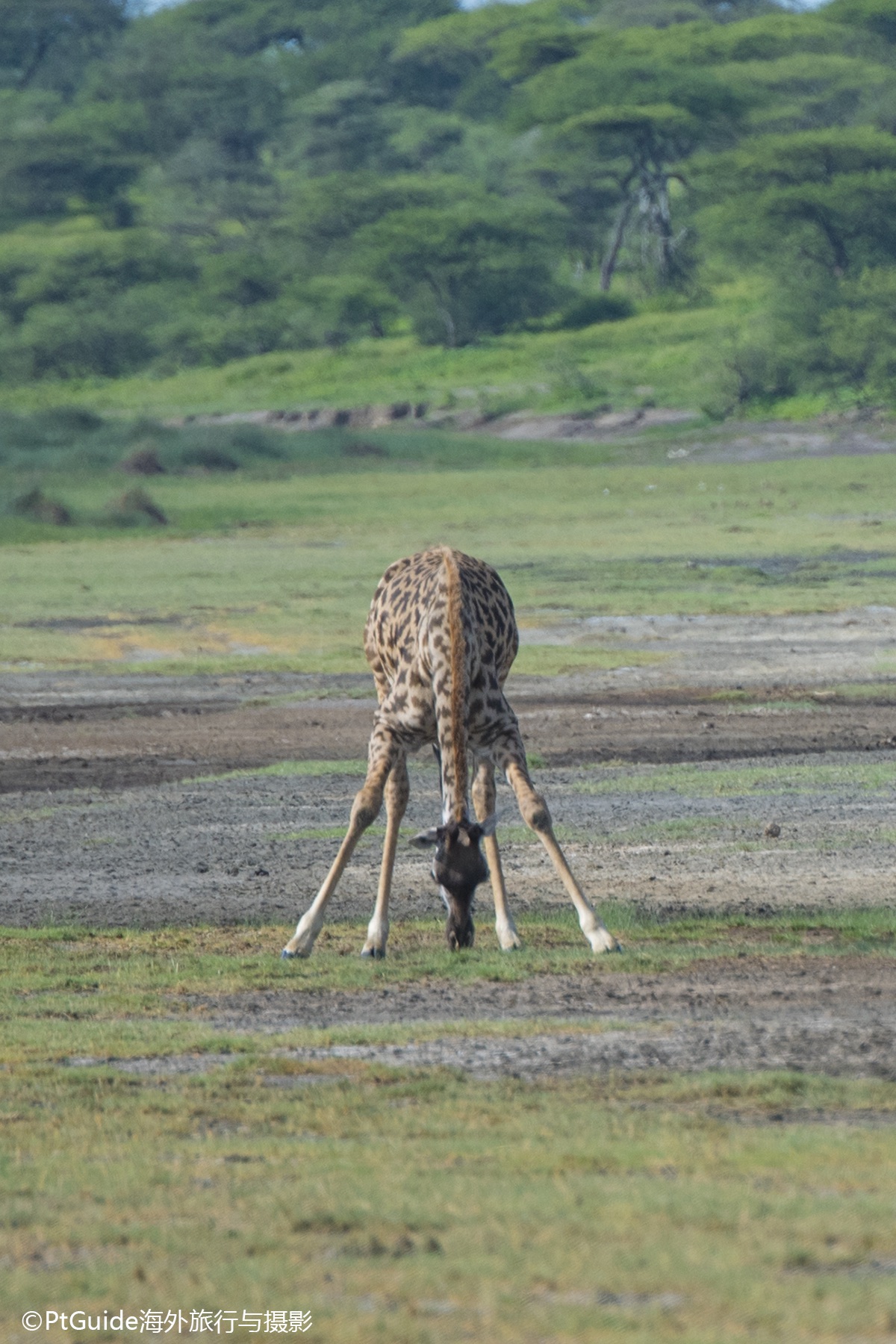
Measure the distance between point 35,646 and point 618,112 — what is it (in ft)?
194

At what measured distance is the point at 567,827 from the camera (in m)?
12.0

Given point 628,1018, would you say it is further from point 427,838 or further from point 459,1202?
point 459,1202

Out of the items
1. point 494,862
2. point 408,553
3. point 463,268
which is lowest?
point 463,268

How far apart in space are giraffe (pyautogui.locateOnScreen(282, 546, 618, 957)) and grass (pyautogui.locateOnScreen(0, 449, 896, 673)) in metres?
11.1

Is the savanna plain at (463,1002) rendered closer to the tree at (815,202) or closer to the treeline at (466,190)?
the treeline at (466,190)

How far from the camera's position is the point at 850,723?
16406 millimetres

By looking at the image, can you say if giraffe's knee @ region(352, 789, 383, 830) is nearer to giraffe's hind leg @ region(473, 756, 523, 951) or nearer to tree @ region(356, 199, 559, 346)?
giraffe's hind leg @ region(473, 756, 523, 951)

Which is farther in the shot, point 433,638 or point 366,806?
point 366,806

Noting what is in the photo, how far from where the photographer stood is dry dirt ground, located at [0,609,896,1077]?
7098mm

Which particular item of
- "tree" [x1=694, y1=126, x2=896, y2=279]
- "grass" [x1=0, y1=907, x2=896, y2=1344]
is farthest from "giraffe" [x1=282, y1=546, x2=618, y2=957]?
"tree" [x1=694, y1=126, x2=896, y2=279]

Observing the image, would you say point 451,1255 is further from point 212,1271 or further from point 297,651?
point 297,651

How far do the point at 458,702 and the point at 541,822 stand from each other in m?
0.64

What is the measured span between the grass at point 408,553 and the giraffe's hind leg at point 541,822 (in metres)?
11.5

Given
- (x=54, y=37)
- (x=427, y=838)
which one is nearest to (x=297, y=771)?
(x=427, y=838)
